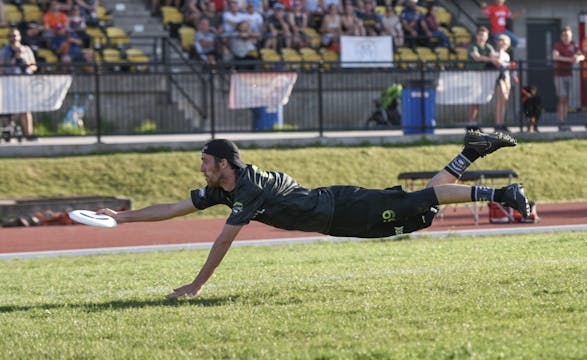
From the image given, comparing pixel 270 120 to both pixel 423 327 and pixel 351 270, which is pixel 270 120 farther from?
pixel 423 327

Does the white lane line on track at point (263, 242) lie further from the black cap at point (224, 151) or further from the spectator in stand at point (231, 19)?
the spectator in stand at point (231, 19)

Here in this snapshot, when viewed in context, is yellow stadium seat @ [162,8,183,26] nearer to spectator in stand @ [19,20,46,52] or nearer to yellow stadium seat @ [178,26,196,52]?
yellow stadium seat @ [178,26,196,52]

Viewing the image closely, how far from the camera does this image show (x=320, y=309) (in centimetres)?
819

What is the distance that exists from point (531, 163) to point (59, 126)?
9389mm

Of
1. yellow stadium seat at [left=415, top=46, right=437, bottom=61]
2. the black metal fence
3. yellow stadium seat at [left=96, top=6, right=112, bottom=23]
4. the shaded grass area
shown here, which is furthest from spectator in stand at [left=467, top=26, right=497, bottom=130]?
yellow stadium seat at [left=96, top=6, right=112, bottom=23]

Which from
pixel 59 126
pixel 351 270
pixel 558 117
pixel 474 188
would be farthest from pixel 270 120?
pixel 474 188

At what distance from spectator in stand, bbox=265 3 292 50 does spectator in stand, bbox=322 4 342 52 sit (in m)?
1.02

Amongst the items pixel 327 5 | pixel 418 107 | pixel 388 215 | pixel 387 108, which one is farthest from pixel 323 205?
pixel 327 5

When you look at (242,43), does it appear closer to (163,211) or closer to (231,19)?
A: (231,19)

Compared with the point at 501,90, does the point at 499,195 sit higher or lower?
lower

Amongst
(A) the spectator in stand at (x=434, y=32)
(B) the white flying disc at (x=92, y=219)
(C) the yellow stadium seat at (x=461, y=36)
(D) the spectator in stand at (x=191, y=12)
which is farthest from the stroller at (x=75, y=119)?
(B) the white flying disc at (x=92, y=219)

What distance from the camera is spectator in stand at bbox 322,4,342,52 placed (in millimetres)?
29984

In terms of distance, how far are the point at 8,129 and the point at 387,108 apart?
929 cm

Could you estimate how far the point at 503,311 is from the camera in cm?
766
